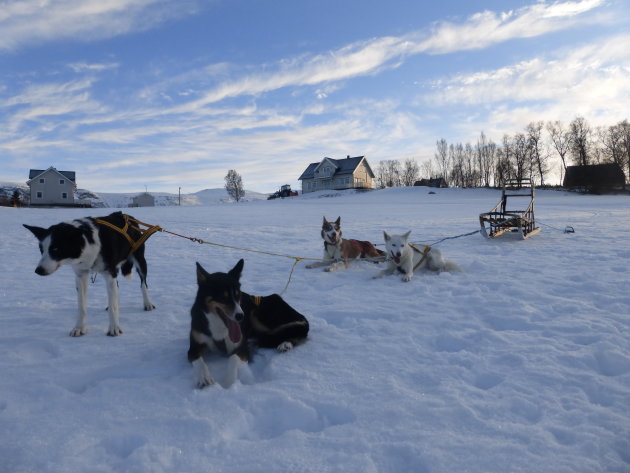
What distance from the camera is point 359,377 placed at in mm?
3254

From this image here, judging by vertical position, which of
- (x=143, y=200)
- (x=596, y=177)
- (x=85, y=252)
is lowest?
(x=85, y=252)

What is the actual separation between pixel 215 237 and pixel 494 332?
12.2 metres

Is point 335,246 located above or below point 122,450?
above

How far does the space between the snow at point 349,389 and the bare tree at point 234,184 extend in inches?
3170

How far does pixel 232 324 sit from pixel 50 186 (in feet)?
213

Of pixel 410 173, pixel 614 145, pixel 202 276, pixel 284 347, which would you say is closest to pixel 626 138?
pixel 614 145

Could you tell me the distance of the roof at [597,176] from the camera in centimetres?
5222

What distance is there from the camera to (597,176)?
53719 millimetres

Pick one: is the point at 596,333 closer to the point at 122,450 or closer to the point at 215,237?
the point at 122,450

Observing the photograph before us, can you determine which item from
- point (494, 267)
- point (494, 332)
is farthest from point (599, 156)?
point (494, 332)

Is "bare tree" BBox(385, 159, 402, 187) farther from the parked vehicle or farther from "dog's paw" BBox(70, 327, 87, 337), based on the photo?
"dog's paw" BBox(70, 327, 87, 337)

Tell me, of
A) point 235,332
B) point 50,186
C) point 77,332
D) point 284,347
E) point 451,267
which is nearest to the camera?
point 235,332

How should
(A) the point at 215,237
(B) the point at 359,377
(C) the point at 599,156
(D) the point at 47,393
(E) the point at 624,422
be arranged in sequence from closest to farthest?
1. (E) the point at 624,422
2. (D) the point at 47,393
3. (B) the point at 359,377
4. (A) the point at 215,237
5. (C) the point at 599,156

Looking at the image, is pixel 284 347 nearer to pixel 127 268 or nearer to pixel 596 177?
pixel 127 268
